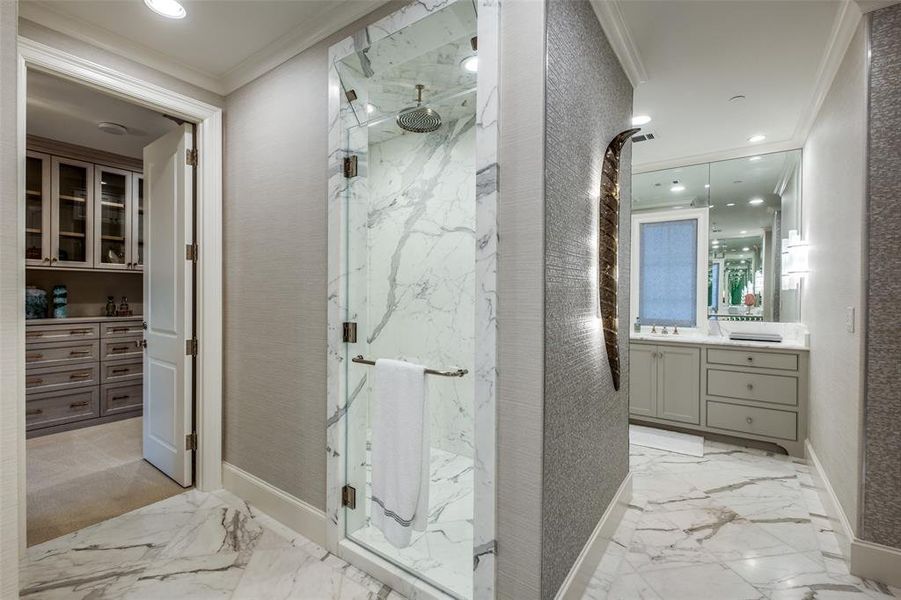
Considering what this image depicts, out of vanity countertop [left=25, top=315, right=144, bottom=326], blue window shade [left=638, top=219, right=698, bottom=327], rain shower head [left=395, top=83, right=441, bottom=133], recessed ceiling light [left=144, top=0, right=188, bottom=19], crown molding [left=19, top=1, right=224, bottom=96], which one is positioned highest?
recessed ceiling light [left=144, top=0, right=188, bottom=19]

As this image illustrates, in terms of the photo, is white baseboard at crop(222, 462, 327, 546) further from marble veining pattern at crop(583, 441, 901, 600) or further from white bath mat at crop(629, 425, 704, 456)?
white bath mat at crop(629, 425, 704, 456)

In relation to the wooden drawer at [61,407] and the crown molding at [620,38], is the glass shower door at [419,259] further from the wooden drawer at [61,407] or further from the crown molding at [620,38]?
the wooden drawer at [61,407]

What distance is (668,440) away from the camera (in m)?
3.61

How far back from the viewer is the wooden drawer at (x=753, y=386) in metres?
3.28

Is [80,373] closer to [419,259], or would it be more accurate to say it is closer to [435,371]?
[419,259]

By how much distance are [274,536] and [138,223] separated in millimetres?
3710

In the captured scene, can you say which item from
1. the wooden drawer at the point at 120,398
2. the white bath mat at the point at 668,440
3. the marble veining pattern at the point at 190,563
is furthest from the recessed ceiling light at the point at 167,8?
the white bath mat at the point at 668,440

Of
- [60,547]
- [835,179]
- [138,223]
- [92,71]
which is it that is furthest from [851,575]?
[138,223]

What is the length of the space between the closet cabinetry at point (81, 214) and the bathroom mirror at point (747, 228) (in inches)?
213

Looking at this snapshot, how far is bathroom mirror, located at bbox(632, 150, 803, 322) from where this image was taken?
377 cm

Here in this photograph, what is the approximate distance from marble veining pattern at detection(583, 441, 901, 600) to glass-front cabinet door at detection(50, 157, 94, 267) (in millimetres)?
4858

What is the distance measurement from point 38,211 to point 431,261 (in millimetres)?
3528

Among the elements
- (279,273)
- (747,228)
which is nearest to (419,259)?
(279,273)

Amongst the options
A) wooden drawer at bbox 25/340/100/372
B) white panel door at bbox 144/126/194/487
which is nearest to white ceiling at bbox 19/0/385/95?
white panel door at bbox 144/126/194/487
